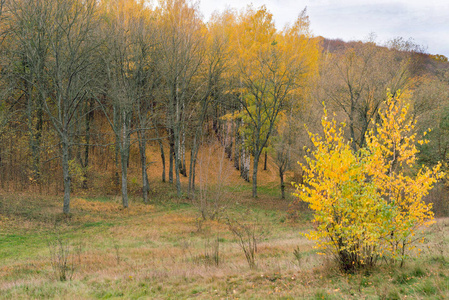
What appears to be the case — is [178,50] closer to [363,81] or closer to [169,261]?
[363,81]

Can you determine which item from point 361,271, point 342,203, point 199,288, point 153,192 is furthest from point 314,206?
point 153,192

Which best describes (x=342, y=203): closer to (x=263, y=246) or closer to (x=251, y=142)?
(x=263, y=246)

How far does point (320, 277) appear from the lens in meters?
5.59

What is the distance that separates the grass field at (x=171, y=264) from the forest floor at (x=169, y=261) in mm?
23

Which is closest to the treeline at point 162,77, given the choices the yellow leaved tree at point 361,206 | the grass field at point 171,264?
the grass field at point 171,264

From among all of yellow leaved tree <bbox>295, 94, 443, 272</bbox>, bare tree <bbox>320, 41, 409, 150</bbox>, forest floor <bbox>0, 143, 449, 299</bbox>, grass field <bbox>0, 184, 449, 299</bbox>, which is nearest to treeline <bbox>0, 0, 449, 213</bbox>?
bare tree <bbox>320, 41, 409, 150</bbox>

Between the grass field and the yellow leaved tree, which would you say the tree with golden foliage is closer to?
the grass field

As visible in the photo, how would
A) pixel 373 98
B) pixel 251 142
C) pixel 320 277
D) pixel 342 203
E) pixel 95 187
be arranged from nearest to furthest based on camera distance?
pixel 342 203 < pixel 320 277 < pixel 373 98 < pixel 95 187 < pixel 251 142

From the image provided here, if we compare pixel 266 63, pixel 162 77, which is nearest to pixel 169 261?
pixel 162 77

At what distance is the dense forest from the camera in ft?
18.0

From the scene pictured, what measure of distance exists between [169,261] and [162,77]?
50.9ft

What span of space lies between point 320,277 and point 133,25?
56.6 ft

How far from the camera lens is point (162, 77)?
69.4 ft

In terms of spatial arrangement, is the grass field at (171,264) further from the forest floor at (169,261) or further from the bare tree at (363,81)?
the bare tree at (363,81)
